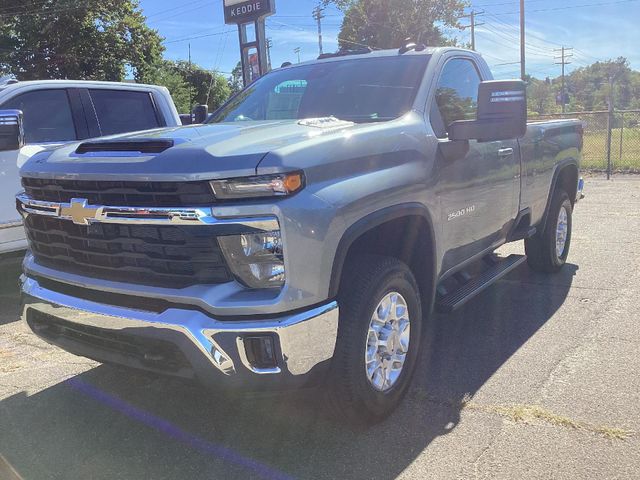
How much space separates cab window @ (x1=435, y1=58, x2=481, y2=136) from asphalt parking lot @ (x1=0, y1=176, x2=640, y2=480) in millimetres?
1685

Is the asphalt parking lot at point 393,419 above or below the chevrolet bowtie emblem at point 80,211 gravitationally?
below

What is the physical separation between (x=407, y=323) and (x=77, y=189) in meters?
1.88

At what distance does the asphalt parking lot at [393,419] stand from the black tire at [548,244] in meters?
1.22

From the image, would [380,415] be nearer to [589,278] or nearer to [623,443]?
[623,443]

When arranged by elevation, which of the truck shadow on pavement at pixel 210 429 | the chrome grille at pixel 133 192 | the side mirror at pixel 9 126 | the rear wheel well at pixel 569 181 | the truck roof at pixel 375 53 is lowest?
the truck shadow on pavement at pixel 210 429

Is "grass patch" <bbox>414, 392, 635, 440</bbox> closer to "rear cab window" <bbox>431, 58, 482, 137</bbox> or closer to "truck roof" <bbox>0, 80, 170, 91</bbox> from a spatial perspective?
"rear cab window" <bbox>431, 58, 482, 137</bbox>

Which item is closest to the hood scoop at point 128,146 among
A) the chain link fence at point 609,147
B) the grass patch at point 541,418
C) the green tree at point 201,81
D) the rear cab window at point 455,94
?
the rear cab window at point 455,94

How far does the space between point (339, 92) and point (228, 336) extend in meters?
2.19

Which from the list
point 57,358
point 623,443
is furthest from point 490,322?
point 57,358

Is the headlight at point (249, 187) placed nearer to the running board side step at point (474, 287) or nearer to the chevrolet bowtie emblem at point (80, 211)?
the chevrolet bowtie emblem at point (80, 211)

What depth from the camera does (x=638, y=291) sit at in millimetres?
5410

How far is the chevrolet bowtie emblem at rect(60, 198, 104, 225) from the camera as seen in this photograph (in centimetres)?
276

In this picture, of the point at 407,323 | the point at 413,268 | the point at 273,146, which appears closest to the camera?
the point at 273,146

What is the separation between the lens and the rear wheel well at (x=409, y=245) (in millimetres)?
3226
